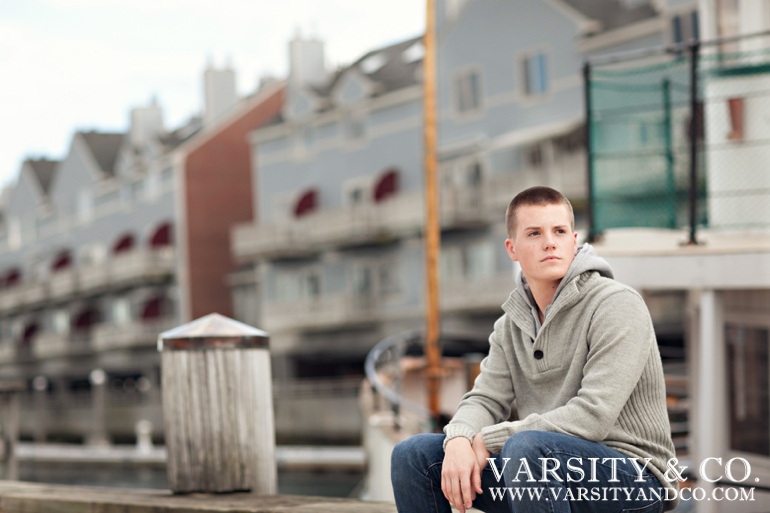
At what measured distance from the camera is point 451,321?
32.2 m

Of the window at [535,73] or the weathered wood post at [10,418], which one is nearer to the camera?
the weathered wood post at [10,418]

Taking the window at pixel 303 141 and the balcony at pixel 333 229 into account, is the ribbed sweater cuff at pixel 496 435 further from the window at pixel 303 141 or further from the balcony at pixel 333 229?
the window at pixel 303 141

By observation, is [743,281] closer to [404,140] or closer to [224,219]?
[404,140]

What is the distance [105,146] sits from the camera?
5297 cm

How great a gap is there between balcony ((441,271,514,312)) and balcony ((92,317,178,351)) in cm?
1586

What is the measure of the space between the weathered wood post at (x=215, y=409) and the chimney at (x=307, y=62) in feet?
113

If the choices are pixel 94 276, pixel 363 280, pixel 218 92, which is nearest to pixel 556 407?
pixel 363 280

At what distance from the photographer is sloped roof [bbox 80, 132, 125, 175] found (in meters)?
51.6

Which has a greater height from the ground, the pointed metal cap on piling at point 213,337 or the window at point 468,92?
the window at point 468,92

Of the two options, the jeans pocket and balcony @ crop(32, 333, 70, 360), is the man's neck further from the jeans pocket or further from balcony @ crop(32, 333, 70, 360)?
balcony @ crop(32, 333, 70, 360)

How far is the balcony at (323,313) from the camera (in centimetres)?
3497

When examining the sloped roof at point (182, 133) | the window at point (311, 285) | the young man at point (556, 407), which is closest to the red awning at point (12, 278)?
the sloped roof at point (182, 133)

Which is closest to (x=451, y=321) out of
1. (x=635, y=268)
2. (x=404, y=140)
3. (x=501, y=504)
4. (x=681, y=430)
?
(x=404, y=140)

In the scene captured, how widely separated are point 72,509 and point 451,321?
27.1m
